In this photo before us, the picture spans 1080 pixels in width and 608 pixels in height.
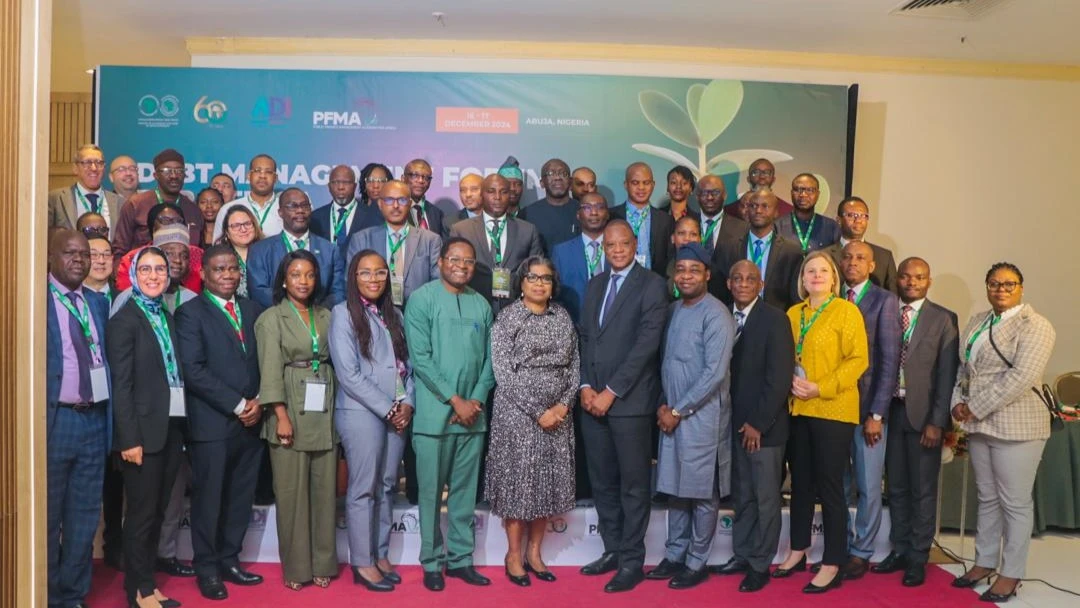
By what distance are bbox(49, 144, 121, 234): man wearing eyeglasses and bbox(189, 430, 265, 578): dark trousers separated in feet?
6.39

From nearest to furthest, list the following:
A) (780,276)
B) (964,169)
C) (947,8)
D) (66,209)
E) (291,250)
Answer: (291,250)
(780,276)
(66,209)
(947,8)
(964,169)

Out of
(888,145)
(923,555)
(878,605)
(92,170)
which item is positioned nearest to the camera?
(878,605)

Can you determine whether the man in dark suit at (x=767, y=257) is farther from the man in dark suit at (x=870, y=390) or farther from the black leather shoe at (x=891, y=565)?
the black leather shoe at (x=891, y=565)

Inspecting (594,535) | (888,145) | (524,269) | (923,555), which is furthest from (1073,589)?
(888,145)

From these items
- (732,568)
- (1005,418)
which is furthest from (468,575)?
(1005,418)

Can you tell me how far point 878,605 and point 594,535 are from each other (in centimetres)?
148

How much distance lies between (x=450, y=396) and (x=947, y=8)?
4.57 metres

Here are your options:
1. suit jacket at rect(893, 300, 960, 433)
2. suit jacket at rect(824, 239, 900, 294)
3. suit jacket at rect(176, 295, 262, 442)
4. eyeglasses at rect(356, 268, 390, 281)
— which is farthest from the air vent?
suit jacket at rect(176, 295, 262, 442)

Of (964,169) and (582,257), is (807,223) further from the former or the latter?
(964,169)

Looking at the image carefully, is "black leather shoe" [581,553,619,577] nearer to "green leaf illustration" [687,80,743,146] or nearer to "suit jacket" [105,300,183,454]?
"suit jacket" [105,300,183,454]

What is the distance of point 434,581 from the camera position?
467cm

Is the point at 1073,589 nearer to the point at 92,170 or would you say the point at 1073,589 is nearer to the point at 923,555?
the point at 923,555

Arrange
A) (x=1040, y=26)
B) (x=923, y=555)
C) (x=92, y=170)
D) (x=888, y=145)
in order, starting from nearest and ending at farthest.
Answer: (x=923, y=555), (x=92, y=170), (x=1040, y=26), (x=888, y=145)

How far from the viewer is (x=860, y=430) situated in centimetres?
505
